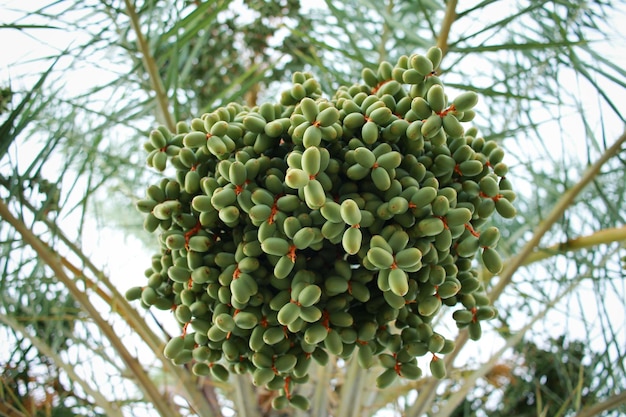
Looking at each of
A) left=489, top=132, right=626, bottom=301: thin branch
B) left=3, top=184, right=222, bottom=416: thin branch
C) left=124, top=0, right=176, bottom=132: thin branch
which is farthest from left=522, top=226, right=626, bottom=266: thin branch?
left=124, top=0, right=176, bottom=132: thin branch

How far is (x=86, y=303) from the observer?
1.08m

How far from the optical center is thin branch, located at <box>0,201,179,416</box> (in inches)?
41.6

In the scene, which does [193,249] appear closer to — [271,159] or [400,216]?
[271,159]

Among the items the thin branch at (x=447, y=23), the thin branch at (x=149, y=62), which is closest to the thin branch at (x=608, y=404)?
the thin branch at (x=447, y=23)

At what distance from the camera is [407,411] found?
1.23 m

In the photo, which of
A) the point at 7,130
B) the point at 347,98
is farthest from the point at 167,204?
the point at 7,130

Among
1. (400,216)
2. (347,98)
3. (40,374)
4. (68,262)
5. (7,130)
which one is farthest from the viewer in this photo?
(40,374)

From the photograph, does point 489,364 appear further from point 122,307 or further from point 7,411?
point 7,411

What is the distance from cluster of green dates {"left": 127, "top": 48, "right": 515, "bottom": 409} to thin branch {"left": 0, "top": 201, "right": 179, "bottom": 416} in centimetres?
30

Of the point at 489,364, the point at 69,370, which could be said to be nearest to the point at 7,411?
the point at 69,370

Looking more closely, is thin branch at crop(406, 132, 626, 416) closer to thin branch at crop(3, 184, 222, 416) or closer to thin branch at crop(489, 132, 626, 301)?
thin branch at crop(489, 132, 626, 301)

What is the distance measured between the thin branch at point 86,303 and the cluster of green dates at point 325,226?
0.30 metres

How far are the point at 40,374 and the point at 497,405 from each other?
4.10ft

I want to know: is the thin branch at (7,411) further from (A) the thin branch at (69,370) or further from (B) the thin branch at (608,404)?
(B) the thin branch at (608,404)
